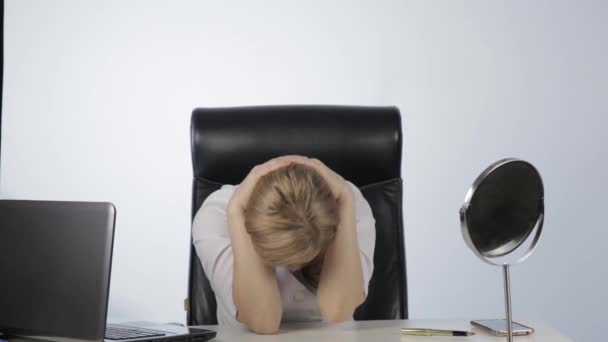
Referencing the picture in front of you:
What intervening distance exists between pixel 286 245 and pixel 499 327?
39 centimetres

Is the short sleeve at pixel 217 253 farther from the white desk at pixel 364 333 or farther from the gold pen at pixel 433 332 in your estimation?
the gold pen at pixel 433 332

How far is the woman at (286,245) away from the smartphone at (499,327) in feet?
0.89

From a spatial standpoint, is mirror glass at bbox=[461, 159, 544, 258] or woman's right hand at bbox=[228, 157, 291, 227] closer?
mirror glass at bbox=[461, 159, 544, 258]

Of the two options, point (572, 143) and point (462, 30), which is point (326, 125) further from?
point (572, 143)

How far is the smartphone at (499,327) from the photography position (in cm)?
112

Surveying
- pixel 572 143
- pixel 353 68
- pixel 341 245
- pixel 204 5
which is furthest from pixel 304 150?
pixel 572 143

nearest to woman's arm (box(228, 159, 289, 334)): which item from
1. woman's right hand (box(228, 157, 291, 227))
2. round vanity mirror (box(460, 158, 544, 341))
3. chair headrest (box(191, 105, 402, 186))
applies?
woman's right hand (box(228, 157, 291, 227))

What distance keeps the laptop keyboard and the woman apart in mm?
210

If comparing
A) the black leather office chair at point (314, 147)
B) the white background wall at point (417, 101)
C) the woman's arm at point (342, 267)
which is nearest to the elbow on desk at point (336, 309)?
the woman's arm at point (342, 267)

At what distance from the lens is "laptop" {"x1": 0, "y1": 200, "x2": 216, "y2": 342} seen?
2.93 feet

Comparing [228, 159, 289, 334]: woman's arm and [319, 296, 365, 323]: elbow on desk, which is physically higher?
[228, 159, 289, 334]: woman's arm

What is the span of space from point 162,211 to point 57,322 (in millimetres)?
1922

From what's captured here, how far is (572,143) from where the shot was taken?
277 cm

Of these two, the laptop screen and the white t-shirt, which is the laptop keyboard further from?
the white t-shirt
